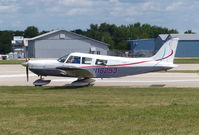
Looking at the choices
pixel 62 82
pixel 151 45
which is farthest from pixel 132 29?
pixel 62 82

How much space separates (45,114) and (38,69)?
9286 millimetres

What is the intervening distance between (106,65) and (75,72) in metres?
1.61

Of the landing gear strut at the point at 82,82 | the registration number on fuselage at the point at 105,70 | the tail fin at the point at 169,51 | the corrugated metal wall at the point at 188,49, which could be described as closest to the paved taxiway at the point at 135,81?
the landing gear strut at the point at 82,82

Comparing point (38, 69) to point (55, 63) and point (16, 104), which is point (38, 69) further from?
point (16, 104)

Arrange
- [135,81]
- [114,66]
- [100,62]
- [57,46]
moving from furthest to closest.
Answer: [57,46] < [135,81] < [100,62] < [114,66]

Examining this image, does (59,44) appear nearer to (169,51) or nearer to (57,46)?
(57,46)

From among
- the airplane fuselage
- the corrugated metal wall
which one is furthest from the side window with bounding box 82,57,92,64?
the corrugated metal wall

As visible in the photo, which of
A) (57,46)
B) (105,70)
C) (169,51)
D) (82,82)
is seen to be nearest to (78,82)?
(82,82)

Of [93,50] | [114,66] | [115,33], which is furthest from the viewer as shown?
[115,33]

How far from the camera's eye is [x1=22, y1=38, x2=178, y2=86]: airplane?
18.5 meters

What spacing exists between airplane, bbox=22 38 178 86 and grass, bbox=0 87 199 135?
5.03 m

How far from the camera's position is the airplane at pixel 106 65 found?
1850 centimetres

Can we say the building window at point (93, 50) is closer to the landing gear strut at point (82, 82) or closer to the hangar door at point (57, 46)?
the hangar door at point (57, 46)

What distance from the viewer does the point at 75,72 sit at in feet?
61.8
